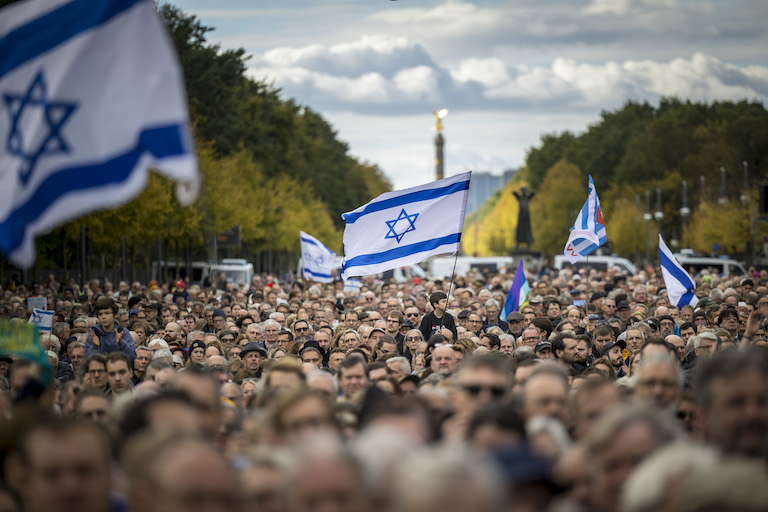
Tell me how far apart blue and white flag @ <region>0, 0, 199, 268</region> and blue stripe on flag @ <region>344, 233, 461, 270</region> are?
7648mm

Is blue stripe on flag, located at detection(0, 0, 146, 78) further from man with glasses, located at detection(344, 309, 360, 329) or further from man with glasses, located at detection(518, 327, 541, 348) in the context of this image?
man with glasses, located at detection(344, 309, 360, 329)

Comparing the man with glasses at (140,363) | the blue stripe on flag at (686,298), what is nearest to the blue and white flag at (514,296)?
the blue stripe on flag at (686,298)

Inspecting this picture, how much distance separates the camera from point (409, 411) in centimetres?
511

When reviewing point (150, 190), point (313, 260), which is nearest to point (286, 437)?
point (313, 260)

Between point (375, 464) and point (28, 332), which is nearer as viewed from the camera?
point (375, 464)

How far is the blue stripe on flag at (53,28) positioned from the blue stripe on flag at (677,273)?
43.5 feet

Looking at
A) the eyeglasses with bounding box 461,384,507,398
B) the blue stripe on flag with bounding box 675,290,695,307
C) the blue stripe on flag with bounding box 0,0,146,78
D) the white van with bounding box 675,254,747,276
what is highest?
the blue stripe on flag with bounding box 0,0,146,78

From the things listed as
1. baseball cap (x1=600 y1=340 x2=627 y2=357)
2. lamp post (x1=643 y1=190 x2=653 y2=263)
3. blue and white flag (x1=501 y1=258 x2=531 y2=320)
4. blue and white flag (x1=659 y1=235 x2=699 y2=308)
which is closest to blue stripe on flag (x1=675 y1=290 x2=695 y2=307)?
blue and white flag (x1=659 y1=235 x2=699 y2=308)

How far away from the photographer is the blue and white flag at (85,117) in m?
6.60

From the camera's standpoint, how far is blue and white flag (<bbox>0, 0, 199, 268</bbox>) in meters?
6.60

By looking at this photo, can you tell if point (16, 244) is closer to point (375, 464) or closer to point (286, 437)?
point (286, 437)

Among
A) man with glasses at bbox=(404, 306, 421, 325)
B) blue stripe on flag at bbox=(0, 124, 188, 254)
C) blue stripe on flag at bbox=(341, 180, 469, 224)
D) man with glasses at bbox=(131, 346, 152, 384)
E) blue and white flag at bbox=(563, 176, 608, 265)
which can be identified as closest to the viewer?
blue stripe on flag at bbox=(0, 124, 188, 254)

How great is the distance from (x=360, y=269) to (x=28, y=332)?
6.88 m

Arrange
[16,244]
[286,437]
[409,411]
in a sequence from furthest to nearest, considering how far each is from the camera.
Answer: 1. [16,244]
2. [286,437]
3. [409,411]
